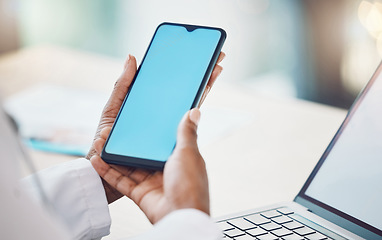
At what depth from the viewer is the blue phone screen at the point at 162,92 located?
606 mm

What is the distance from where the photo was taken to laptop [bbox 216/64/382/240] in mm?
592

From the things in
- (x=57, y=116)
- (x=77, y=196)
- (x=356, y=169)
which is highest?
(x=356, y=169)

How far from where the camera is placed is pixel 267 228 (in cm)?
59

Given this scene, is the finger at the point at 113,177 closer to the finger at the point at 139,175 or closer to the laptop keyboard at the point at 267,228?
the finger at the point at 139,175

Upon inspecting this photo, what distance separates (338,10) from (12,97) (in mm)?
1201

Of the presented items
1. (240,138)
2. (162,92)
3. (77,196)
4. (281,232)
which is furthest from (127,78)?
(240,138)

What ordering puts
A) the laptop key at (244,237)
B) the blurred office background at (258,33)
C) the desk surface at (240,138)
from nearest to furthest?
1. the laptop key at (244,237)
2. the desk surface at (240,138)
3. the blurred office background at (258,33)

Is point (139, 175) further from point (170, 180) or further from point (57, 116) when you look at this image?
point (57, 116)

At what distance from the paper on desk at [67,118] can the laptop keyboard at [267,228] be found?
0.38 meters

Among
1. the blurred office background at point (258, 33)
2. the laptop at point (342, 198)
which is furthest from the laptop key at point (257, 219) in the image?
the blurred office background at point (258, 33)

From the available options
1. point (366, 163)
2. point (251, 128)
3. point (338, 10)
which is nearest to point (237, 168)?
point (251, 128)

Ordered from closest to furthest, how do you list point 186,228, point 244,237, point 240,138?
point 186,228 < point 244,237 < point 240,138

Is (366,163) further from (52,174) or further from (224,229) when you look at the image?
(52,174)

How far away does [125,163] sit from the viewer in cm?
60
